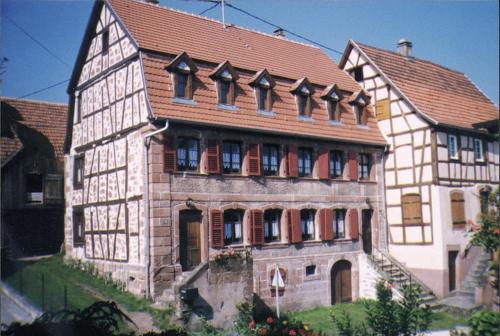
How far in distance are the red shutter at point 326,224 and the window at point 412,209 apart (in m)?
2.81

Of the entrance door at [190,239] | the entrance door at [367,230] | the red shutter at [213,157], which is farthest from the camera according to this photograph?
the entrance door at [367,230]

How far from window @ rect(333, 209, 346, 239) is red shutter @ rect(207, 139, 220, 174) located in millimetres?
6193

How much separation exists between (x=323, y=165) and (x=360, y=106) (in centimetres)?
362

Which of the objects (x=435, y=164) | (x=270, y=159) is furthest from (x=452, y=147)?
(x=270, y=159)

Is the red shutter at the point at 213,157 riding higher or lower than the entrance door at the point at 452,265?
higher

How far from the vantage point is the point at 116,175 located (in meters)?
15.1

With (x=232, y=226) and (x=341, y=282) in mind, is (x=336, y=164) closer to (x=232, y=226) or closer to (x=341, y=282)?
(x=341, y=282)

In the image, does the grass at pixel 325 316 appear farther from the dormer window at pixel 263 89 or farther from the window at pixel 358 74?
the window at pixel 358 74

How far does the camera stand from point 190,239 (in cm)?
1430

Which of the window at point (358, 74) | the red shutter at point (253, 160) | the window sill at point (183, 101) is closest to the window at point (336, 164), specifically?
the red shutter at point (253, 160)

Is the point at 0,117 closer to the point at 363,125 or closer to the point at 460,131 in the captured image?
the point at 460,131

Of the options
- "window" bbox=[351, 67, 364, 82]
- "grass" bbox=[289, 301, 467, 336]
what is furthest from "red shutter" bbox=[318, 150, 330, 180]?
"window" bbox=[351, 67, 364, 82]

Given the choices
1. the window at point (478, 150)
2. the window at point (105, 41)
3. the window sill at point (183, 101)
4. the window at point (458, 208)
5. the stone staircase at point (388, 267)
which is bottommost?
the stone staircase at point (388, 267)

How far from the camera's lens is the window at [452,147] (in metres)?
13.4
